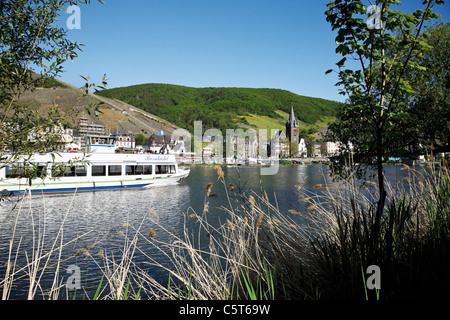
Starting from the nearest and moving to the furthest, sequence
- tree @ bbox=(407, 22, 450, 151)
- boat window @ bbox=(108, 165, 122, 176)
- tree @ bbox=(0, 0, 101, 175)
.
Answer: tree @ bbox=(0, 0, 101, 175) → tree @ bbox=(407, 22, 450, 151) → boat window @ bbox=(108, 165, 122, 176)

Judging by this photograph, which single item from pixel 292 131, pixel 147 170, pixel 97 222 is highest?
pixel 292 131

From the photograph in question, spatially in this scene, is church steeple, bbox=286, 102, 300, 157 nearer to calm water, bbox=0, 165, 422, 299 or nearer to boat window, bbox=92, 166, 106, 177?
boat window, bbox=92, 166, 106, 177

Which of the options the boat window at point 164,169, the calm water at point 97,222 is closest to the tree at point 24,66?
the calm water at point 97,222

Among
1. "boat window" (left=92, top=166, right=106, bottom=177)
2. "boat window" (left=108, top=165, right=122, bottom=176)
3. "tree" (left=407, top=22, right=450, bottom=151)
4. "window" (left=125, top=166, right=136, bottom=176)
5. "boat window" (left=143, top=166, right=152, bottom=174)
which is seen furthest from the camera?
"boat window" (left=143, top=166, right=152, bottom=174)

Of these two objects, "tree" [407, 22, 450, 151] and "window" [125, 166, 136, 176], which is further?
"window" [125, 166, 136, 176]

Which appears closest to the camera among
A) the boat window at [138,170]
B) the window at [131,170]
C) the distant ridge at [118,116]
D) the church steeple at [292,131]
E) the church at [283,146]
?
the window at [131,170]

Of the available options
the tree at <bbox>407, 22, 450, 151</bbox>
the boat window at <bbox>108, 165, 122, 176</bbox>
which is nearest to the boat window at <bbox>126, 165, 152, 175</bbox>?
the boat window at <bbox>108, 165, 122, 176</bbox>

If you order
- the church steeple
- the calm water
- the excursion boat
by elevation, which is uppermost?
the church steeple

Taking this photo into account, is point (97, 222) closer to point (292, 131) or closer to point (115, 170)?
point (115, 170)

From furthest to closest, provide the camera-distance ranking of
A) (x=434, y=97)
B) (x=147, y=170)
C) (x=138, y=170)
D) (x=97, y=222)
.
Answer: (x=147, y=170) → (x=138, y=170) → (x=97, y=222) → (x=434, y=97)

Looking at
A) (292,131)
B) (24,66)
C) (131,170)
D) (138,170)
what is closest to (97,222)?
(24,66)

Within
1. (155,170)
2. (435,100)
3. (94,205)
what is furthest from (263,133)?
(435,100)

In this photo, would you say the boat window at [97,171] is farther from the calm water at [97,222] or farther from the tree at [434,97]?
the tree at [434,97]

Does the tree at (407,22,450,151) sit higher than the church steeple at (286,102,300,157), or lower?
lower
